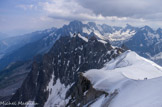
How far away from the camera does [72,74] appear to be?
160 meters

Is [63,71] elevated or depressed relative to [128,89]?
depressed

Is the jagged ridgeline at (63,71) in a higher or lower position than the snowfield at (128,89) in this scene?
lower

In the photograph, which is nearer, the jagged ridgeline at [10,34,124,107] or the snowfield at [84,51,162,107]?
the snowfield at [84,51,162,107]

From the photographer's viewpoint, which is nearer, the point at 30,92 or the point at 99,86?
the point at 99,86

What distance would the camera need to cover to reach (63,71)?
171000 mm

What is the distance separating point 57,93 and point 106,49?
62.4 m

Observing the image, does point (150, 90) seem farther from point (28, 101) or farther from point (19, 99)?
point (19, 99)

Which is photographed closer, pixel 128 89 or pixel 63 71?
pixel 128 89

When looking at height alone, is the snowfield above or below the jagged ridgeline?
above

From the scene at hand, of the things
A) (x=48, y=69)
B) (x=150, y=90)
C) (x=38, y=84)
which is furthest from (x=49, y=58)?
(x=150, y=90)

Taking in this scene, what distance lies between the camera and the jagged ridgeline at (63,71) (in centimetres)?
14525

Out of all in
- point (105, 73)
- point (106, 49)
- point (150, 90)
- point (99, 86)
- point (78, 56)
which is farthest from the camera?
point (78, 56)

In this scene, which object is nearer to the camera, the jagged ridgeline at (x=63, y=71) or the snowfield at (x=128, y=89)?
the snowfield at (x=128, y=89)

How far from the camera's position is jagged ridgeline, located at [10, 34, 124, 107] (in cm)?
14525
